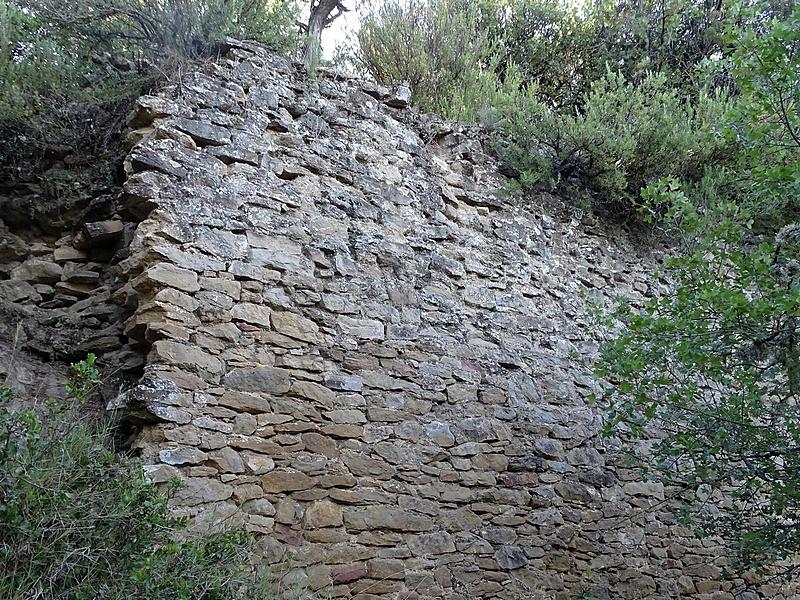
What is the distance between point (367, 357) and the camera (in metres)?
4.18

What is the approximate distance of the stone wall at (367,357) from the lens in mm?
3551

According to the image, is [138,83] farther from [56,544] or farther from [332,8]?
[332,8]

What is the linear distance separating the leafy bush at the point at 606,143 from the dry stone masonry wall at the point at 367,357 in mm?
440

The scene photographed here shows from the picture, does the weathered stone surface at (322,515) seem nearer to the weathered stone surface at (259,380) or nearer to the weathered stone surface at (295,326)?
the weathered stone surface at (259,380)

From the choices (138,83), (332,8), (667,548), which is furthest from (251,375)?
(332,8)

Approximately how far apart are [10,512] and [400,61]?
547 centimetres

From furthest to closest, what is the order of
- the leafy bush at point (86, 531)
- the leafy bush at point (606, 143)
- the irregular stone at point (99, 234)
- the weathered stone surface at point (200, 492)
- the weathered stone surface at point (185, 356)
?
1. the leafy bush at point (606, 143)
2. the irregular stone at point (99, 234)
3. the weathered stone surface at point (185, 356)
4. the weathered stone surface at point (200, 492)
5. the leafy bush at point (86, 531)

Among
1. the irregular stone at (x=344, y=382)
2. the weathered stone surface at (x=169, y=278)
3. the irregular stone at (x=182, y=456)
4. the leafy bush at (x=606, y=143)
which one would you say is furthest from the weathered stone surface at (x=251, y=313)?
the leafy bush at (x=606, y=143)

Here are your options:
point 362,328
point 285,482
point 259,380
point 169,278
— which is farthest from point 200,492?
point 362,328

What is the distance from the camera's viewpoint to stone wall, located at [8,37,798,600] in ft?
11.6

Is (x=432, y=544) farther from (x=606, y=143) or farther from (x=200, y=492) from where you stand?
(x=606, y=143)

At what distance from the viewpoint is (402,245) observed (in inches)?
185

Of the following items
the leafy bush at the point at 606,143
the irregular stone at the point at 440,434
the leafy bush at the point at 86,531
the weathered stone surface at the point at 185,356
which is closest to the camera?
the leafy bush at the point at 86,531

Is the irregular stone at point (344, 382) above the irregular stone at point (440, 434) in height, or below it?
above
